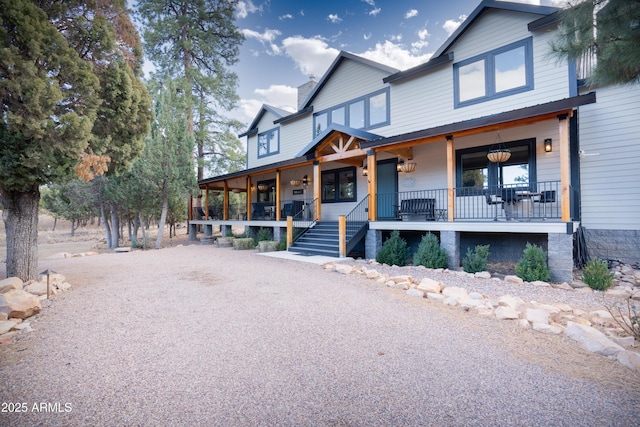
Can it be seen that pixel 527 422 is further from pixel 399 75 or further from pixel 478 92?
pixel 399 75

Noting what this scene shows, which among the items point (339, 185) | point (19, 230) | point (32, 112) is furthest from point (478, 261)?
point (19, 230)

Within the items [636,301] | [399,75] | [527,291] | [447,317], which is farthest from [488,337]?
[399,75]

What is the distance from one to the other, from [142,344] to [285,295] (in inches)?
94.6

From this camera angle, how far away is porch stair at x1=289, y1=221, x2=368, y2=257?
9445 mm

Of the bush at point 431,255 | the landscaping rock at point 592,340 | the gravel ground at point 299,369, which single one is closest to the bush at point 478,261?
the bush at point 431,255

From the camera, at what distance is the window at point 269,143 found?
16.1 metres

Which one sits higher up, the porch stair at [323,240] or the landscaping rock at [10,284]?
the porch stair at [323,240]

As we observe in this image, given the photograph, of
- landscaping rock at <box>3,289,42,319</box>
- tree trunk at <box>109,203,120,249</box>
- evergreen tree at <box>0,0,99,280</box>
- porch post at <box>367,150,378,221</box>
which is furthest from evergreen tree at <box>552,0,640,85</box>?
tree trunk at <box>109,203,120,249</box>

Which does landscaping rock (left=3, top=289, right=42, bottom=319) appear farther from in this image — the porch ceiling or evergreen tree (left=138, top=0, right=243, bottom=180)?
evergreen tree (left=138, top=0, right=243, bottom=180)

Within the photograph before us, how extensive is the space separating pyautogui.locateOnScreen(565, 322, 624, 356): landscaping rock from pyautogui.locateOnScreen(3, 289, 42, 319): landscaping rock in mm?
7014

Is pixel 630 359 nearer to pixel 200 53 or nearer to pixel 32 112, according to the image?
pixel 32 112

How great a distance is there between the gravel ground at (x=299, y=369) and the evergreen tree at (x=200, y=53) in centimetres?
1670

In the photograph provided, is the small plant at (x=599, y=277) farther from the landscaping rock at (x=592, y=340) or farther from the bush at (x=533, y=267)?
the landscaping rock at (x=592, y=340)

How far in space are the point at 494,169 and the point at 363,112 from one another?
5.50 m
